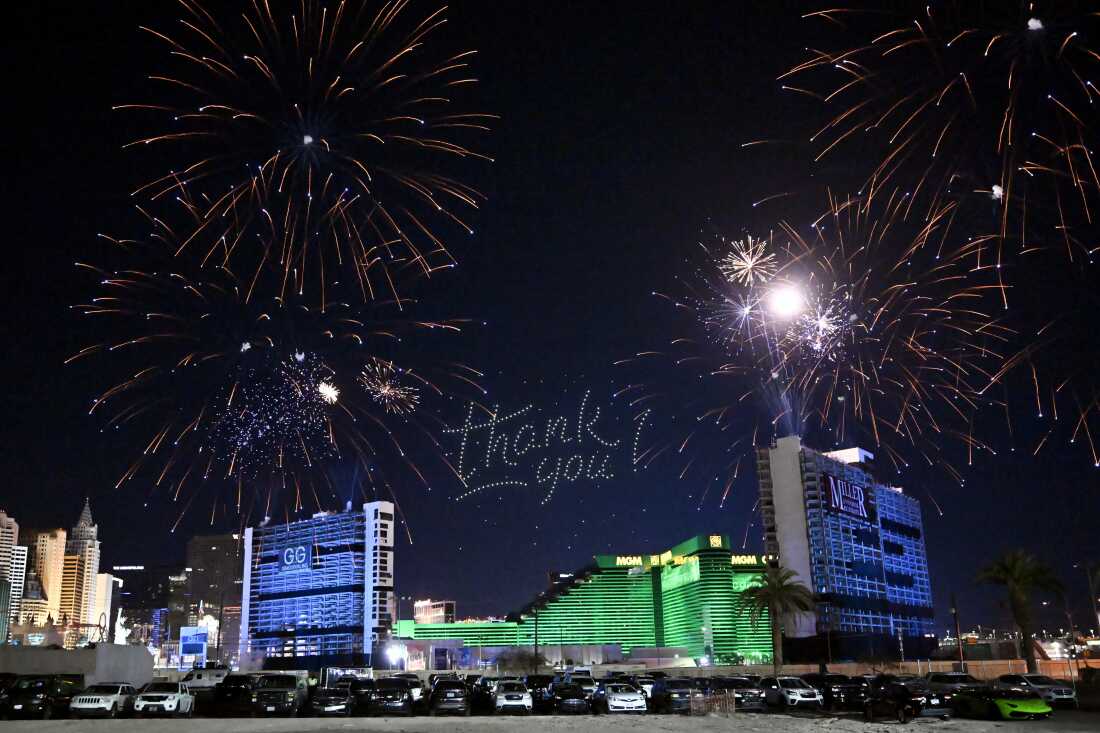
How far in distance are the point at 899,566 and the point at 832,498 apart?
32.4 m

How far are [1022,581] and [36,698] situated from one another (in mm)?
54582

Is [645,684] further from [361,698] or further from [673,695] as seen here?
[361,698]

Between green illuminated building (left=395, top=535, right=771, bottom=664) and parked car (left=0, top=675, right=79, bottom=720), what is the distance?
11777cm

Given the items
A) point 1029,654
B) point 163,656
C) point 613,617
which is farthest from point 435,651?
point 1029,654

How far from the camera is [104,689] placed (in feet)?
102

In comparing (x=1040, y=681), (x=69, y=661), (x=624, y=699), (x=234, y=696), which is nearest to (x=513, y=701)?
(x=624, y=699)

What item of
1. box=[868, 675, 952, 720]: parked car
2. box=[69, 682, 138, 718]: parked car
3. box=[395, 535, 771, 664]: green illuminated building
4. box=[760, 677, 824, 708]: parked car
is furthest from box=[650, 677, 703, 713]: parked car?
box=[395, 535, 771, 664]: green illuminated building

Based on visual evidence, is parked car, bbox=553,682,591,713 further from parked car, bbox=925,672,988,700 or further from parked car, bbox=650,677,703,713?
parked car, bbox=925,672,988,700

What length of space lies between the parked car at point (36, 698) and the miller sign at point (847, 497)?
363ft

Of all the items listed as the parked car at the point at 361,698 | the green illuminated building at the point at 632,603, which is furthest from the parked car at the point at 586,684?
the green illuminated building at the point at 632,603

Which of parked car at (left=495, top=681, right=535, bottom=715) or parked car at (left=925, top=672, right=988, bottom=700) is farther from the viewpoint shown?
parked car at (left=495, top=681, right=535, bottom=715)

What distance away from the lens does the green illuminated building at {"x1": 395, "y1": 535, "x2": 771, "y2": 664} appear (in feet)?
474

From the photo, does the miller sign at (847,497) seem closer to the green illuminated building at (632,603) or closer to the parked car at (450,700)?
the green illuminated building at (632,603)

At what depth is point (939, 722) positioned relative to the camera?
2791 centimetres
